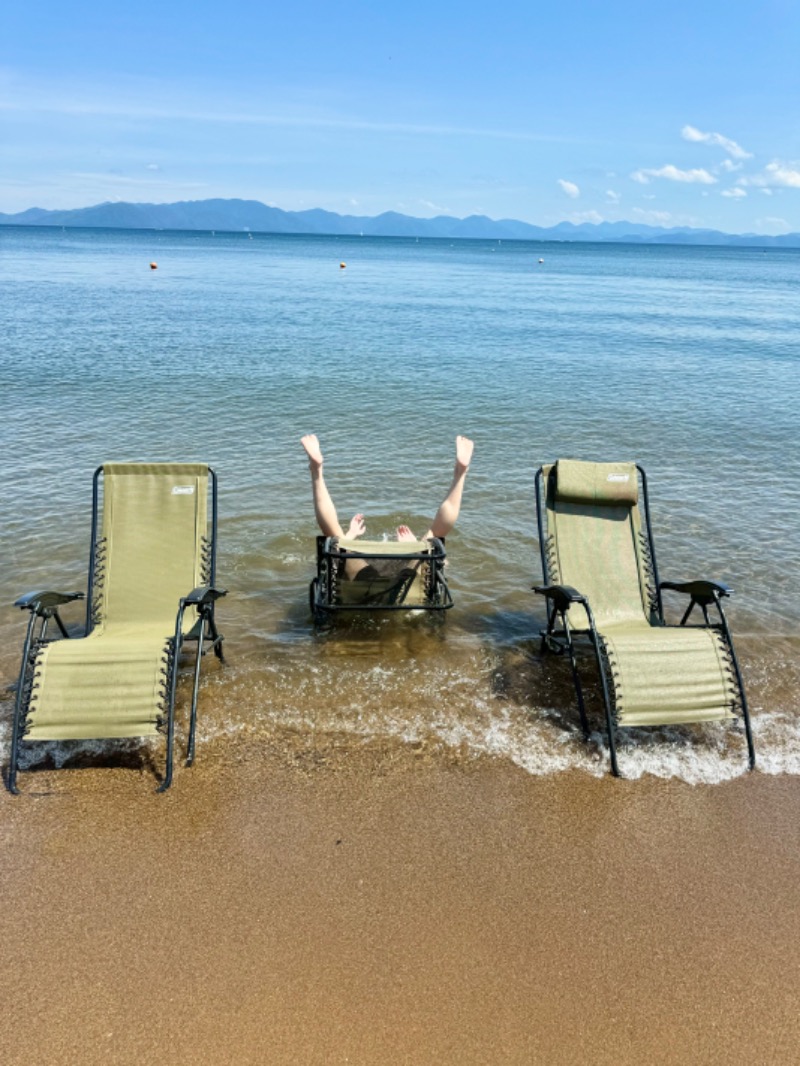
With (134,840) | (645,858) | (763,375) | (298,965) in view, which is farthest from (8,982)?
(763,375)

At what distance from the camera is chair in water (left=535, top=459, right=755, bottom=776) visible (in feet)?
13.6

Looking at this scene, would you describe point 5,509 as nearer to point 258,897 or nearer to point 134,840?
point 134,840

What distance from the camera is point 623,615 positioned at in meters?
5.39

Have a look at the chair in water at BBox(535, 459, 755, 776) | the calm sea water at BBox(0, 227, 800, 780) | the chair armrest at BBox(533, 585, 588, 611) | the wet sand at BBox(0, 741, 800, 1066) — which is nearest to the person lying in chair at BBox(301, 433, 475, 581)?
the chair in water at BBox(535, 459, 755, 776)

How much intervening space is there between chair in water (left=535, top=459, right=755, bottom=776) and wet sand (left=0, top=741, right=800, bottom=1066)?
18.2 inches

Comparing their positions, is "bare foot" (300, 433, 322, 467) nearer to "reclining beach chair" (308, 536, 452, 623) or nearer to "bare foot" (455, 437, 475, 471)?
"reclining beach chair" (308, 536, 452, 623)

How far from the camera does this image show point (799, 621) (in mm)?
6270

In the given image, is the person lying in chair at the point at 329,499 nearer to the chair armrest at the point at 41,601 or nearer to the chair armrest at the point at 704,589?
the chair armrest at the point at 704,589

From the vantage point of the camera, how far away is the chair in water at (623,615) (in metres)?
4.16

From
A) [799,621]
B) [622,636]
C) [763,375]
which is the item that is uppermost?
[763,375]

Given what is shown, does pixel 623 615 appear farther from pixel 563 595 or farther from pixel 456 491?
pixel 456 491

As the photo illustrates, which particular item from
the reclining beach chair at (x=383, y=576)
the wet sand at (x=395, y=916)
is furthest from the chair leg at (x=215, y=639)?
the wet sand at (x=395, y=916)

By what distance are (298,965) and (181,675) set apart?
267cm

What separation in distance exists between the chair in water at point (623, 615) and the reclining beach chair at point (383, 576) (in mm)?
842
